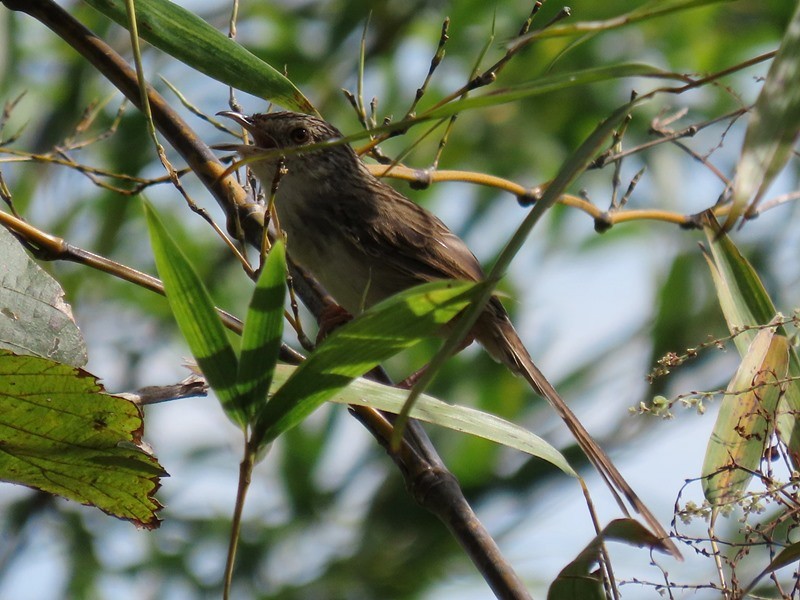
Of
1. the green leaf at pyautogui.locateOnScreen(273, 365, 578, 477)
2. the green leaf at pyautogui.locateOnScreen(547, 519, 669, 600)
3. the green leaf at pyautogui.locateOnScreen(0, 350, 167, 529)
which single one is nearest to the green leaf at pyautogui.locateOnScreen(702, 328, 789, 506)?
the green leaf at pyautogui.locateOnScreen(273, 365, 578, 477)

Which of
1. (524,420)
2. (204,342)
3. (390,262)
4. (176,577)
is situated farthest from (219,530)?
(204,342)

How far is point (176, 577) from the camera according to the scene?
5230mm

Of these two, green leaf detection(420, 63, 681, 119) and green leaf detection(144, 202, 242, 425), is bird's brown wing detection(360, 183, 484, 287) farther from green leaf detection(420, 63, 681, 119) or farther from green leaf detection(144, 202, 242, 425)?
green leaf detection(420, 63, 681, 119)

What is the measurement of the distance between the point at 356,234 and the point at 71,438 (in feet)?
6.85

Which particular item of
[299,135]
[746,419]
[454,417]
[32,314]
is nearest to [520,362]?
[299,135]

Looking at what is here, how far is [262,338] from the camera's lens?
4.98 ft

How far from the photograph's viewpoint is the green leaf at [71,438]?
1.74 meters

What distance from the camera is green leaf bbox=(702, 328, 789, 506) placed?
200 centimetres

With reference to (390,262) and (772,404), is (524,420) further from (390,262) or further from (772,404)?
(772,404)

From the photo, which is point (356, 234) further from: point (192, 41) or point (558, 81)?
point (558, 81)

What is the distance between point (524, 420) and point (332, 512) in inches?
43.3

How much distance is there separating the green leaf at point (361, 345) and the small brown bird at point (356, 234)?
1.93 meters

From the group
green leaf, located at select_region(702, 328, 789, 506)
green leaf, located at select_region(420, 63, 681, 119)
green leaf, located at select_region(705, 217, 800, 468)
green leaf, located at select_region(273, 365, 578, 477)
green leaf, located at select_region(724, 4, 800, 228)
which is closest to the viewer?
green leaf, located at select_region(724, 4, 800, 228)

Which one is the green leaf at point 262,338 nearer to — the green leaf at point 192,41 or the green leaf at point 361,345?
the green leaf at point 361,345
